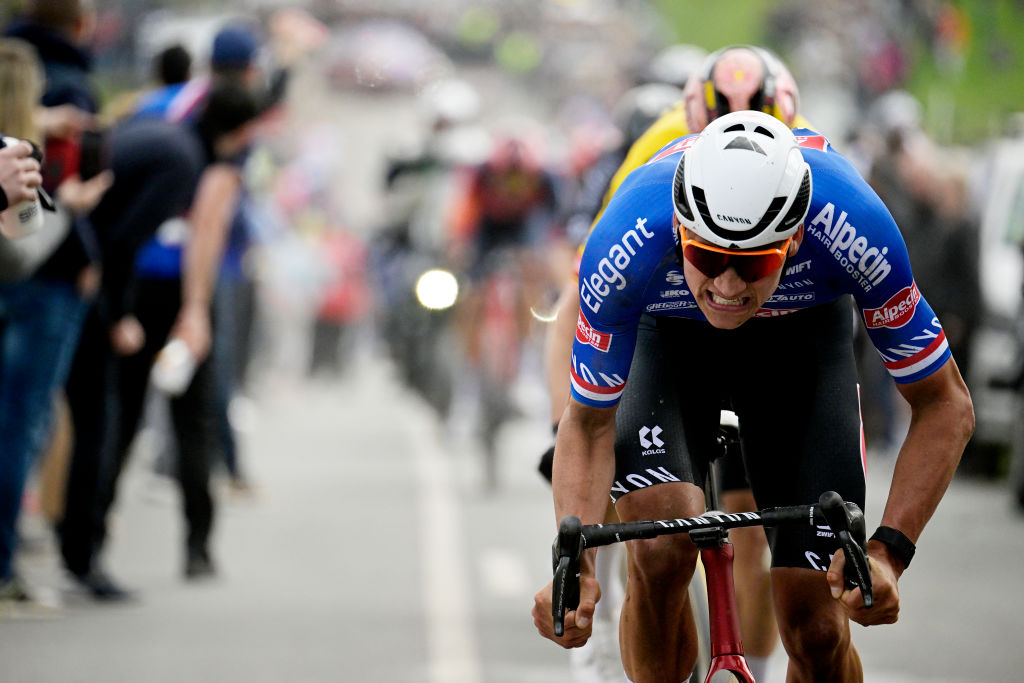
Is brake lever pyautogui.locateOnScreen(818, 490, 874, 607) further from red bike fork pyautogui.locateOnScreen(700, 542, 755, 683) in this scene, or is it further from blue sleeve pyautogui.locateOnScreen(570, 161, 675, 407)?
blue sleeve pyautogui.locateOnScreen(570, 161, 675, 407)

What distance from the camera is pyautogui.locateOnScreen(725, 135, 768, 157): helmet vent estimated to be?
3906mm

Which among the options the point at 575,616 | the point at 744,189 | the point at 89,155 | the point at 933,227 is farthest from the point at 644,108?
the point at 933,227

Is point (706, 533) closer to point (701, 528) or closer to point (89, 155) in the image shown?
point (701, 528)

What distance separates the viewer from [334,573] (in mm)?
8812

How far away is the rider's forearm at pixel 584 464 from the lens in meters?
4.23

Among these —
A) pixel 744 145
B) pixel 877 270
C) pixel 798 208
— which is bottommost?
pixel 877 270

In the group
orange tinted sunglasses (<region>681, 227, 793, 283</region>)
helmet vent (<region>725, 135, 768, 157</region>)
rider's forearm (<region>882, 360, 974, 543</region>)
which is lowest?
rider's forearm (<region>882, 360, 974, 543</region>)

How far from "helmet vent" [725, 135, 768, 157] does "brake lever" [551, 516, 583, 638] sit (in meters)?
0.94

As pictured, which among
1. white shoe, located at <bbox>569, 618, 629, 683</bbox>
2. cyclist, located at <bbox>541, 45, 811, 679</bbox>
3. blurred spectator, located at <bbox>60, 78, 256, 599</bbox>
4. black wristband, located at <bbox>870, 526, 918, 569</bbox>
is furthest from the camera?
blurred spectator, located at <bbox>60, 78, 256, 599</bbox>

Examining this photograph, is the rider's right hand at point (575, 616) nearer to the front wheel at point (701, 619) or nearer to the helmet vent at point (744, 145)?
the front wheel at point (701, 619)

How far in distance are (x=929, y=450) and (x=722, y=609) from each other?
647 millimetres

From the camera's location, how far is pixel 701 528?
3895 millimetres

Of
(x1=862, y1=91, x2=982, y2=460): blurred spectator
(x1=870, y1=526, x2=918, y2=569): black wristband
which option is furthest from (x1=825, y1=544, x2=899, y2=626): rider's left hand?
(x1=862, y1=91, x2=982, y2=460): blurred spectator

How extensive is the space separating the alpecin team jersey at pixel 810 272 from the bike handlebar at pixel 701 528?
0.52 metres
